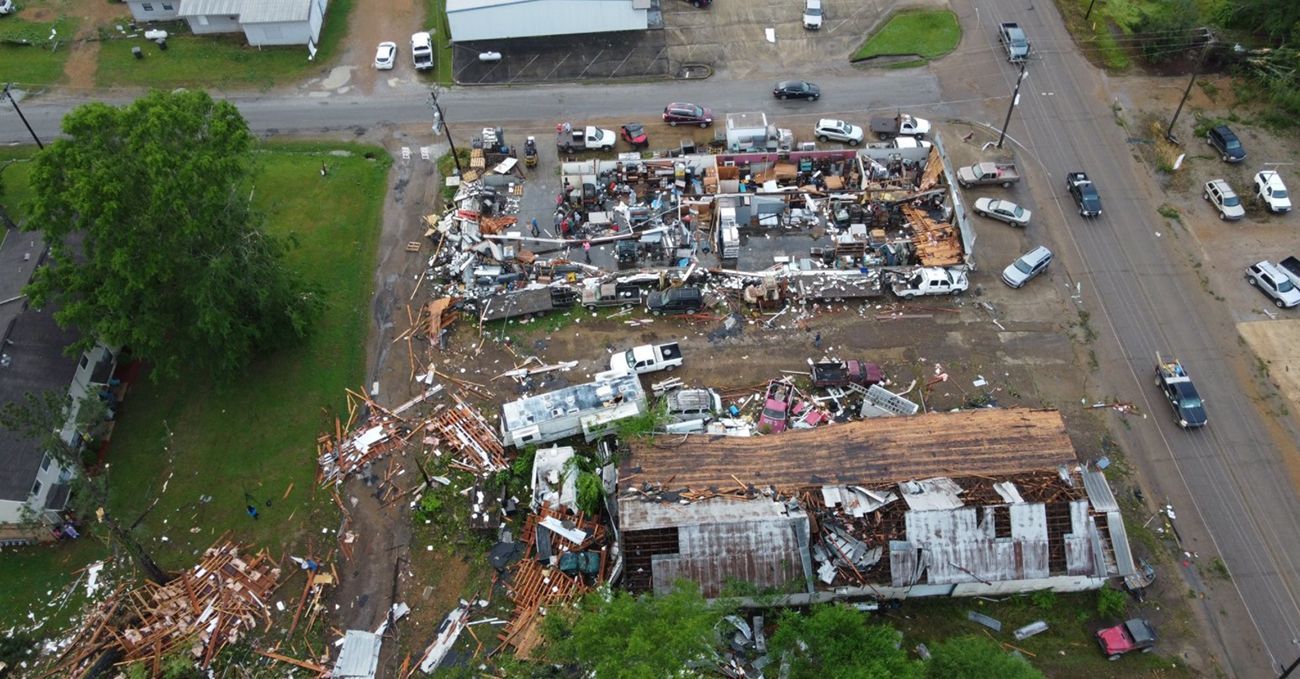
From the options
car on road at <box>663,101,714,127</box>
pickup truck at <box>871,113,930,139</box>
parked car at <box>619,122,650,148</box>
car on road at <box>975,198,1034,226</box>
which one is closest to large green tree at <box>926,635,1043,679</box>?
car on road at <box>975,198,1034,226</box>

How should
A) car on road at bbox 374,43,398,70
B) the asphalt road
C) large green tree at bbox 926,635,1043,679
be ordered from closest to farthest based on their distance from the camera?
1. large green tree at bbox 926,635,1043,679
2. the asphalt road
3. car on road at bbox 374,43,398,70

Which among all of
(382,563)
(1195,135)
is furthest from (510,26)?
(1195,135)

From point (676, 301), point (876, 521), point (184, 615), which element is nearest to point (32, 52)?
point (184, 615)

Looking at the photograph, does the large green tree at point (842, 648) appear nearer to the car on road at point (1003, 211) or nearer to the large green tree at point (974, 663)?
the large green tree at point (974, 663)

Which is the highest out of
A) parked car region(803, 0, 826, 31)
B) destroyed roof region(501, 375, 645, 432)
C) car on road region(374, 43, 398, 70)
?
car on road region(374, 43, 398, 70)

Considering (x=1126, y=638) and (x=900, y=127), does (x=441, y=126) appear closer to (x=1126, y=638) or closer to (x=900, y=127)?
(x=900, y=127)

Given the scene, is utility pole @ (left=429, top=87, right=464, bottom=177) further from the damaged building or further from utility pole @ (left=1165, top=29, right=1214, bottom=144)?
utility pole @ (left=1165, top=29, right=1214, bottom=144)

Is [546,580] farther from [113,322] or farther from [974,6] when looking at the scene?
[974,6]

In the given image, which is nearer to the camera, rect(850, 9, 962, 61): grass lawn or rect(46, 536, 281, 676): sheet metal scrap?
rect(46, 536, 281, 676): sheet metal scrap
